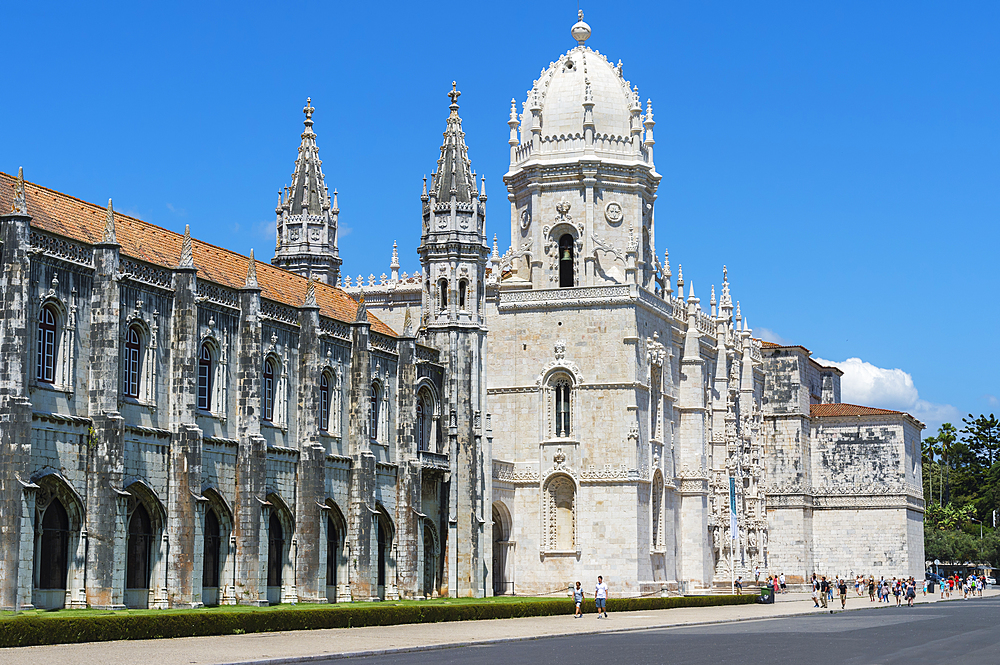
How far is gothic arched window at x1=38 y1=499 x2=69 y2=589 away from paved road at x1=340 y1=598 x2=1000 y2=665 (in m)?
12.9

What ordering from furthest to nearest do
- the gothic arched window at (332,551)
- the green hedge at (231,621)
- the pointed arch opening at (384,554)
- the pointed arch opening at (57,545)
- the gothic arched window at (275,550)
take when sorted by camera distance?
the pointed arch opening at (384,554) < the gothic arched window at (332,551) < the gothic arched window at (275,550) < the pointed arch opening at (57,545) < the green hedge at (231,621)

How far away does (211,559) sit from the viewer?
45.3m

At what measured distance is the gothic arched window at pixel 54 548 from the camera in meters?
38.2

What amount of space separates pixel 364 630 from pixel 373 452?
16535 mm

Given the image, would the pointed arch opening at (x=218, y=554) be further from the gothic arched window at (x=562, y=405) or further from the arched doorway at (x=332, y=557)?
the gothic arched window at (x=562, y=405)

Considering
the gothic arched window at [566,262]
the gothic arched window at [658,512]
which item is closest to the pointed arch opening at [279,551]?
the gothic arched window at [566,262]

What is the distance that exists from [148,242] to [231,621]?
52.7 ft

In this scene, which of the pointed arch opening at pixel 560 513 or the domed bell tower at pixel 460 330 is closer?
the domed bell tower at pixel 460 330

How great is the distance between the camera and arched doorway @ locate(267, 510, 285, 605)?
160 ft

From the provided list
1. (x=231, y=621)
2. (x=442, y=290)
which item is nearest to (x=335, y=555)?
(x=442, y=290)

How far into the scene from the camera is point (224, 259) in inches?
2025

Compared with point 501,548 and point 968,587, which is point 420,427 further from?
point 968,587

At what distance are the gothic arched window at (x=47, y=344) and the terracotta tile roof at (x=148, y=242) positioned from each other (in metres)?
2.42

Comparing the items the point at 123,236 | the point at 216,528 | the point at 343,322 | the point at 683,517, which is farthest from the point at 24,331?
the point at 683,517
